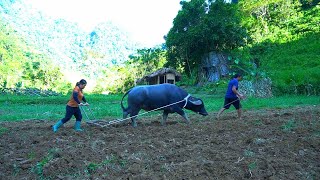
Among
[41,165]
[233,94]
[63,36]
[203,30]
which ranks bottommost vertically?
[41,165]

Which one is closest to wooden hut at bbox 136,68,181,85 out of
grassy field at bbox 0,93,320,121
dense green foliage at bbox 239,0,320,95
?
dense green foliage at bbox 239,0,320,95

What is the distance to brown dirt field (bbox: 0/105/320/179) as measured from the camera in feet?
15.0

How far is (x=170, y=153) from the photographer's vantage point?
538 centimetres

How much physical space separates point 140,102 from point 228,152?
154 inches

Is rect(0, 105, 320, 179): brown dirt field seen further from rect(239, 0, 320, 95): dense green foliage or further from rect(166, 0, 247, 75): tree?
rect(166, 0, 247, 75): tree

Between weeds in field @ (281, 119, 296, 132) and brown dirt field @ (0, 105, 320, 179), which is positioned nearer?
brown dirt field @ (0, 105, 320, 179)

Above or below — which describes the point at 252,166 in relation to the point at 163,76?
below

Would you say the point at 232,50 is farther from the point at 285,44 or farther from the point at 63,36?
the point at 63,36

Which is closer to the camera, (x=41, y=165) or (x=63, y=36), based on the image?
(x=41, y=165)

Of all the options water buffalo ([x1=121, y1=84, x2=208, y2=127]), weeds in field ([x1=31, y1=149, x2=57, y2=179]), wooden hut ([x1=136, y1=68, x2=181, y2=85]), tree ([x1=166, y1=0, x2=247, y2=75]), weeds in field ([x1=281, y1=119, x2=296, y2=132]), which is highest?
tree ([x1=166, y1=0, x2=247, y2=75])

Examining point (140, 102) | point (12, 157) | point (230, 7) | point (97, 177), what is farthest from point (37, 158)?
point (230, 7)

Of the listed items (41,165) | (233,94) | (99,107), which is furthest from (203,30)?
(41,165)

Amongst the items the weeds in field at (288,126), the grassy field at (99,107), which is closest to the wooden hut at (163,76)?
the grassy field at (99,107)

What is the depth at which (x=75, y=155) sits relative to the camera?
209 inches
